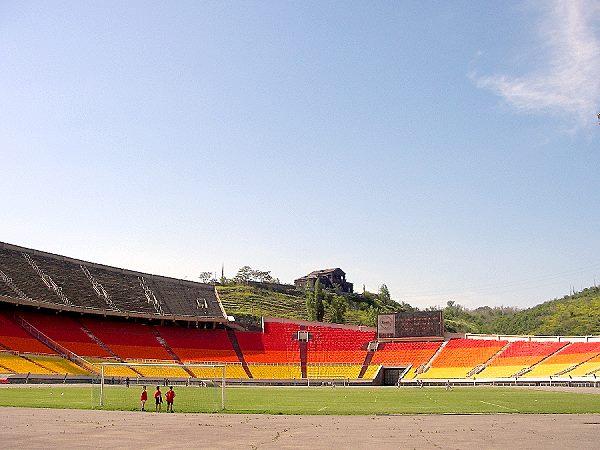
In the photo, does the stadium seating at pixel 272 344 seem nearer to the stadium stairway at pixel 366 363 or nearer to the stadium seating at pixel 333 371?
the stadium seating at pixel 333 371

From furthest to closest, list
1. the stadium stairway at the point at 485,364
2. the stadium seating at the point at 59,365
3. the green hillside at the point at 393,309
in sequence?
the green hillside at the point at 393,309, the stadium stairway at the point at 485,364, the stadium seating at the point at 59,365

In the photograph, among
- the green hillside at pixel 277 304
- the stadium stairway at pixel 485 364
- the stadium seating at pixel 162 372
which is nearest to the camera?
the stadium seating at pixel 162 372

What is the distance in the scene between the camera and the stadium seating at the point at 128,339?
8250 centimetres

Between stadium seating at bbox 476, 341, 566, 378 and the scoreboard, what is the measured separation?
11805 millimetres

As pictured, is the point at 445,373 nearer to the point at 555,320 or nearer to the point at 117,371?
the point at 117,371

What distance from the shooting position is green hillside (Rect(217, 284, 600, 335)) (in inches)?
5497

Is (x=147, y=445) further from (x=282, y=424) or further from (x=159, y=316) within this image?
(x=159, y=316)

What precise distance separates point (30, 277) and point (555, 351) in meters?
67.9

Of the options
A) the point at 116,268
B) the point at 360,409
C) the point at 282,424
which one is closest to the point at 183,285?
the point at 116,268

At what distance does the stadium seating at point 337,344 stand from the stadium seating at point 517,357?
61.9ft

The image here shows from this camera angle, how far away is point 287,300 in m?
156

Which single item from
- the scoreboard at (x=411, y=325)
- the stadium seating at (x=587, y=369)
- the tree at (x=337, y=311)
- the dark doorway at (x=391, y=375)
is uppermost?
the tree at (x=337, y=311)

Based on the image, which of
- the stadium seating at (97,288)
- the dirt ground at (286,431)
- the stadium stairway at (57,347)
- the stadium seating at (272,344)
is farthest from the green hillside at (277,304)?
the dirt ground at (286,431)

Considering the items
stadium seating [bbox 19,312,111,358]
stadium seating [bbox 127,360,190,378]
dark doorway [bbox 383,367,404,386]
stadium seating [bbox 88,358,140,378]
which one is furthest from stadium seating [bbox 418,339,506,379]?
stadium seating [bbox 19,312,111,358]
